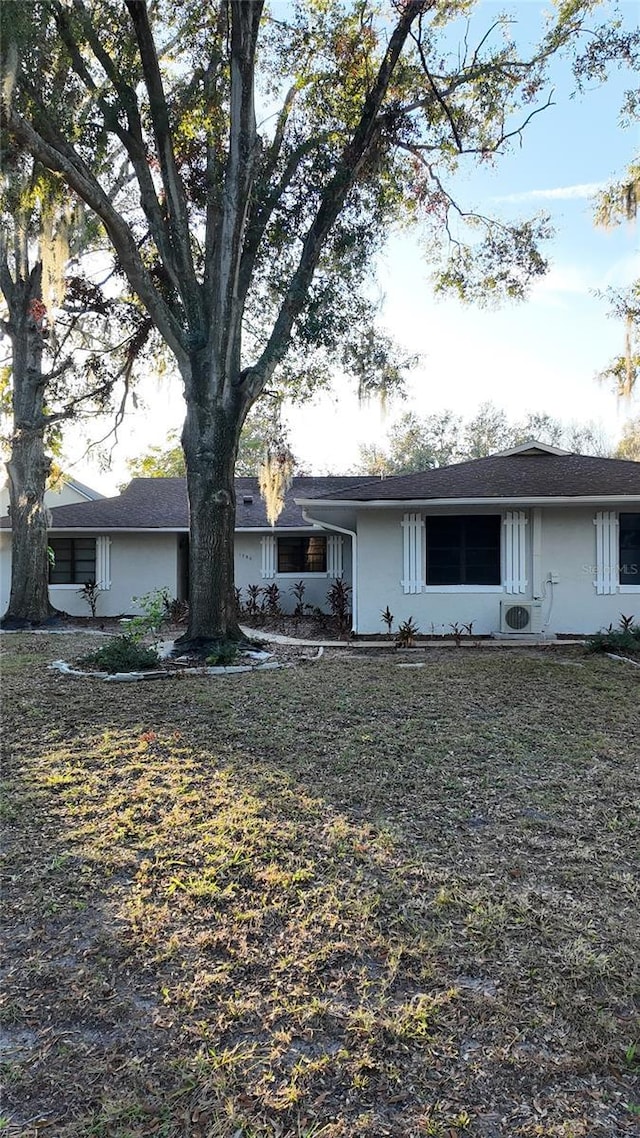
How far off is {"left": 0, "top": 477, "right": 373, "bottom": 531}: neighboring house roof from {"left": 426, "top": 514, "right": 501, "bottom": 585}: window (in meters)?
4.57

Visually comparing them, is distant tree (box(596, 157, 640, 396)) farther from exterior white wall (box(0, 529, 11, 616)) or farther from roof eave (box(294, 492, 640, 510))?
exterior white wall (box(0, 529, 11, 616))

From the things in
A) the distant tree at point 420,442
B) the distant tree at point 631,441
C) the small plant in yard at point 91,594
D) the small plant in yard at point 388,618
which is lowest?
the small plant in yard at point 388,618

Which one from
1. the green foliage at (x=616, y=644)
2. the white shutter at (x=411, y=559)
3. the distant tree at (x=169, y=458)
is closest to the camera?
the green foliage at (x=616, y=644)

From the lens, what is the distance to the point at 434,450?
4206 cm

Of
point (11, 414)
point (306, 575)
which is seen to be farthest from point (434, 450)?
point (11, 414)

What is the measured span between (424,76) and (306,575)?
985 cm

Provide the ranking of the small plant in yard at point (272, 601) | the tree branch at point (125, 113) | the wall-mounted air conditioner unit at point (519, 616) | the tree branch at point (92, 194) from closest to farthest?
1. the tree branch at point (92, 194)
2. the tree branch at point (125, 113)
3. the wall-mounted air conditioner unit at point (519, 616)
4. the small plant in yard at point (272, 601)

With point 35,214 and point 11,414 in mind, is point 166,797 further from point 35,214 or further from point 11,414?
point 11,414

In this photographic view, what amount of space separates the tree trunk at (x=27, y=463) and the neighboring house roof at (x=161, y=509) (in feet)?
5.74

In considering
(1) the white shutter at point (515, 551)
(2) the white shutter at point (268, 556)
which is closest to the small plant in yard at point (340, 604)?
(2) the white shutter at point (268, 556)

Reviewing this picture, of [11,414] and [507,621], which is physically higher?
[11,414]

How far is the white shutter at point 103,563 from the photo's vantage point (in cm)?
1498

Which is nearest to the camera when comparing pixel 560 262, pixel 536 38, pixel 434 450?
pixel 536 38

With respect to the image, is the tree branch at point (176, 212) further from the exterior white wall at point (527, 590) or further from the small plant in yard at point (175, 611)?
the small plant in yard at point (175, 611)
